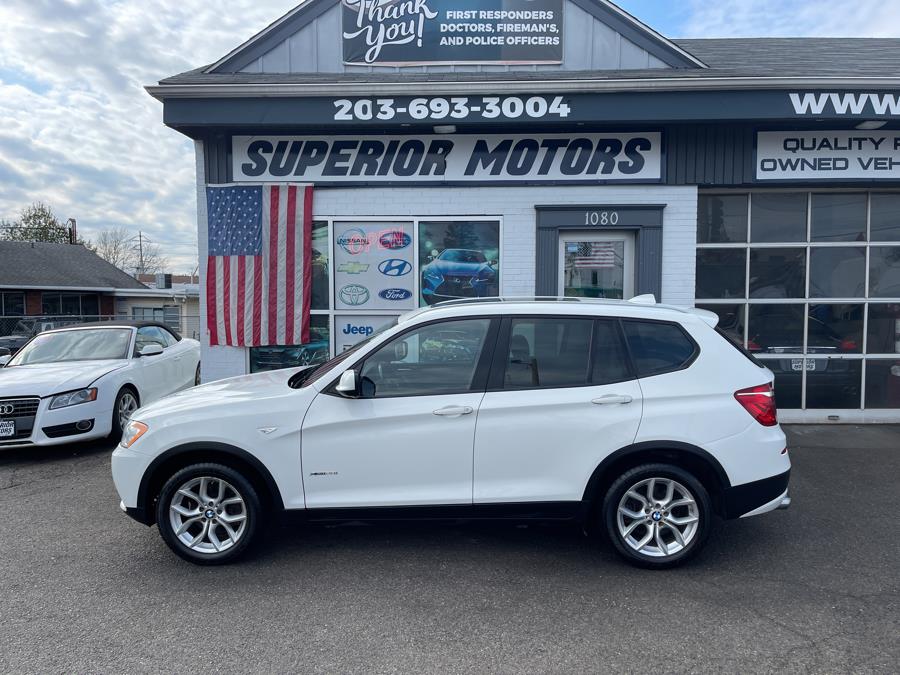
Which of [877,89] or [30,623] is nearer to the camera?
[30,623]

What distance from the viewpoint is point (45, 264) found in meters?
31.5

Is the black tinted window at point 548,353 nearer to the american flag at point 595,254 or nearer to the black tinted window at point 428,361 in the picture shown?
the black tinted window at point 428,361

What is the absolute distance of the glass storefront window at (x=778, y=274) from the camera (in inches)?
318

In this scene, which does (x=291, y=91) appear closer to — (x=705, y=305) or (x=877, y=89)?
(x=705, y=305)

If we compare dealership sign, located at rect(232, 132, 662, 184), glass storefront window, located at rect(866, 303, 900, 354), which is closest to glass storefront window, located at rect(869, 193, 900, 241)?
glass storefront window, located at rect(866, 303, 900, 354)

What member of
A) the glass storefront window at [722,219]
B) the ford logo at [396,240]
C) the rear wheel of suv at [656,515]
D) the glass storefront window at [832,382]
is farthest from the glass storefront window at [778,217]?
the rear wheel of suv at [656,515]

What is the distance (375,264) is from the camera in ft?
25.8

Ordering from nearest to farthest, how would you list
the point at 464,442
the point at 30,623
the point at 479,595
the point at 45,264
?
the point at 30,623 → the point at 479,595 → the point at 464,442 → the point at 45,264

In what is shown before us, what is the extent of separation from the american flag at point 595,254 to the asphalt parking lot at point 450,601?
12.7 ft

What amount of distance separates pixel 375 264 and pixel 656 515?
16.6 feet

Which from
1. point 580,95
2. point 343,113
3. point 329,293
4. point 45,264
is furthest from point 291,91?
point 45,264

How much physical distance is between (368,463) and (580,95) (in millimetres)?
5248

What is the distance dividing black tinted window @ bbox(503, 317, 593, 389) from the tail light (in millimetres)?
981

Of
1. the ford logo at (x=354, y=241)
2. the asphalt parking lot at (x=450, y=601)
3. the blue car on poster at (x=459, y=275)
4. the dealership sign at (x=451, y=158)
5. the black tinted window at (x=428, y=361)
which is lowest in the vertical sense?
the asphalt parking lot at (x=450, y=601)
